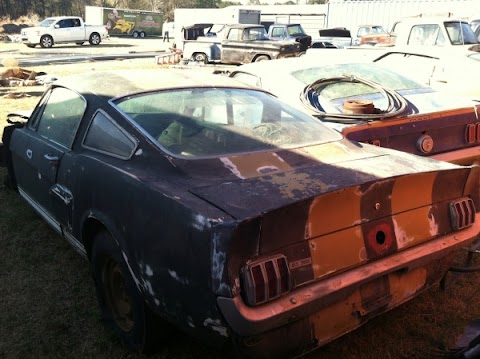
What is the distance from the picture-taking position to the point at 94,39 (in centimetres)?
3027

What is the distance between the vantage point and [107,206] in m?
2.40

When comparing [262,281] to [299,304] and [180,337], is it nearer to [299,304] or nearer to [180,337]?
[299,304]

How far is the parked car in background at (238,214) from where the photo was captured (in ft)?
6.02

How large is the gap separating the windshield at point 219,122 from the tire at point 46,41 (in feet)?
89.1

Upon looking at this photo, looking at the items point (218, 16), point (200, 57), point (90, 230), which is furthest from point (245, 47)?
point (218, 16)

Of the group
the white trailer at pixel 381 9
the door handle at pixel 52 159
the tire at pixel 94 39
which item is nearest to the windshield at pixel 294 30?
the white trailer at pixel 381 9

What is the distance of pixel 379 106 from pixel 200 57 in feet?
46.7

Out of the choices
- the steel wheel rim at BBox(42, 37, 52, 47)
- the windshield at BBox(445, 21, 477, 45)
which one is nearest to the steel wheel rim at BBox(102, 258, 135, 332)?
the windshield at BBox(445, 21, 477, 45)

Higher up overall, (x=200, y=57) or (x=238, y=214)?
(x=200, y=57)

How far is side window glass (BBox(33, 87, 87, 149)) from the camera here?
122 inches

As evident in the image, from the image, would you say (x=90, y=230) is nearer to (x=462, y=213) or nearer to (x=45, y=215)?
(x=45, y=215)

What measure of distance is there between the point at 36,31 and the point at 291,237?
2850cm

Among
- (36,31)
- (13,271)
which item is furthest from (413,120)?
(36,31)

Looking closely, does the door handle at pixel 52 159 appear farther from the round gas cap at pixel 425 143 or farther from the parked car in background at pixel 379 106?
the round gas cap at pixel 425 143
